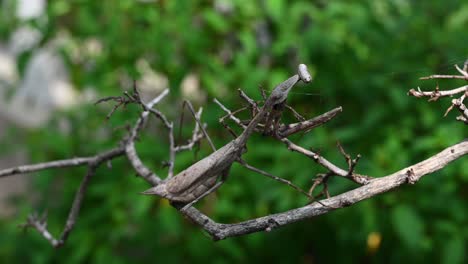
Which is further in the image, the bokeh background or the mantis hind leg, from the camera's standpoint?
the bokeh background

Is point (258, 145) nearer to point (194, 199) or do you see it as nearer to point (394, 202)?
point (394, 202)

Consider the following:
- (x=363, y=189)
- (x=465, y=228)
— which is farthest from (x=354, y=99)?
(x=363, y=189)

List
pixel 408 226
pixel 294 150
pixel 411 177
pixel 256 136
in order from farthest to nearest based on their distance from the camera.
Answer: pixel 256 136 → pixel 408 226 → pixel 294 150 → pixel 411 177

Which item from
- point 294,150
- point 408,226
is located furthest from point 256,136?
point 294,150

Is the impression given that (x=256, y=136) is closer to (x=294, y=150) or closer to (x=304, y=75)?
(x=294, y=150)

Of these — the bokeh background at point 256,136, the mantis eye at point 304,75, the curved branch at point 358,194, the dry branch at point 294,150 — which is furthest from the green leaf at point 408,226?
the mantis eye at point 304,75

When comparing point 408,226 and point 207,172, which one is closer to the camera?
point 207,172

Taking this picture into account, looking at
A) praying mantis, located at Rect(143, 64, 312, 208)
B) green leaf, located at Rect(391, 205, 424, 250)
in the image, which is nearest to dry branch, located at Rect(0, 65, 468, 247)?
praying mantis, located at Rect(143, 64, 312, 208)

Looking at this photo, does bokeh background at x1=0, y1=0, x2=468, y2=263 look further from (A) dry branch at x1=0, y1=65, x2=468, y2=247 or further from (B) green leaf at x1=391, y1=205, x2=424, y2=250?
(A) dry branch at x1=0, y1=65, x2=468, y2=247
